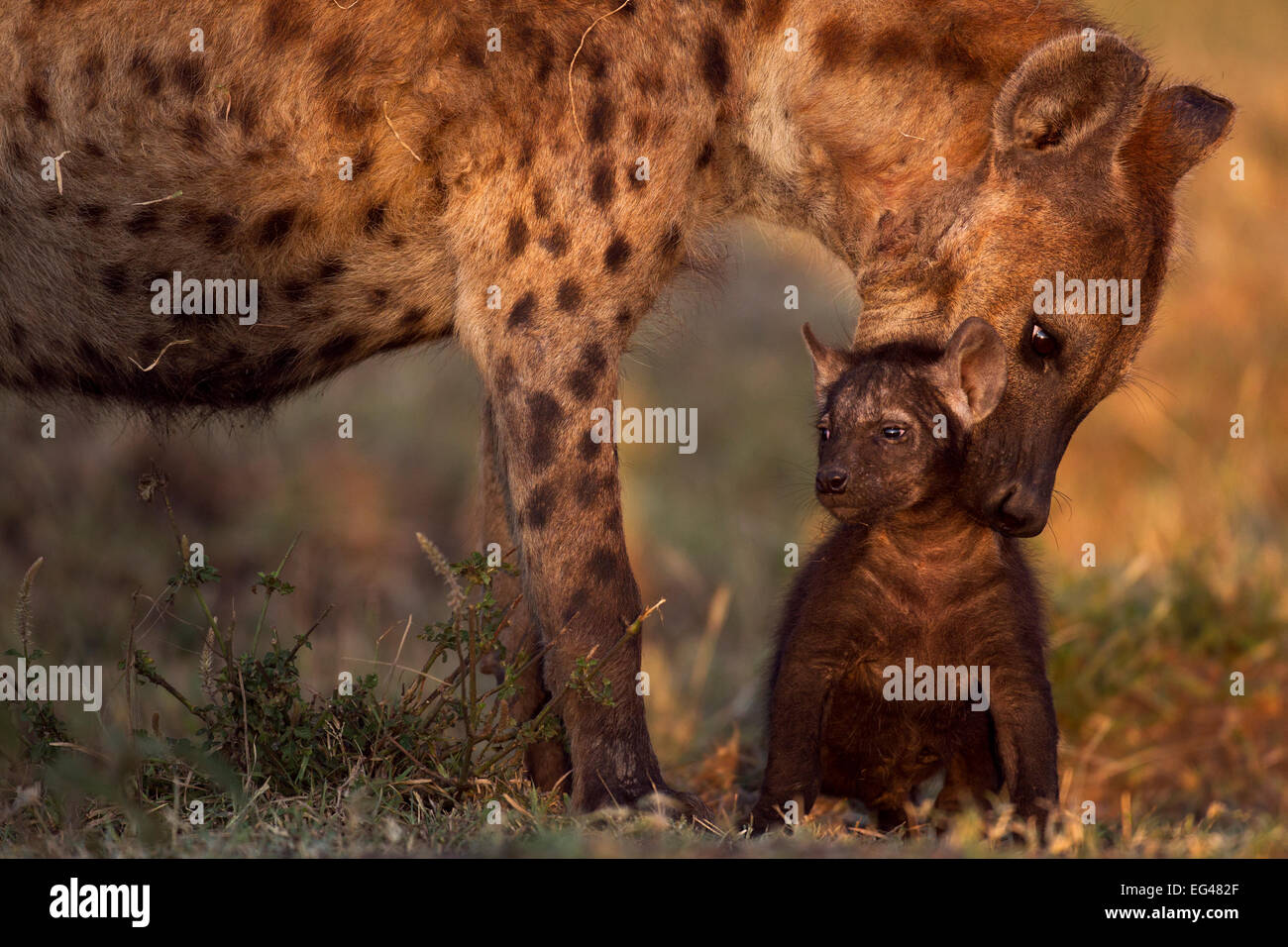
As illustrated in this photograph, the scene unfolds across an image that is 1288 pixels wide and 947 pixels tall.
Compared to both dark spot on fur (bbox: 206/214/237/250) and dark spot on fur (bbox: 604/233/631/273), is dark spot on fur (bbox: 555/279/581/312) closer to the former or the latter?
dark spot on fur (bbox: 604/233/631/273)

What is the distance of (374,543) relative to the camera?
351 inches

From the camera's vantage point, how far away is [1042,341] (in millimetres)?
3971

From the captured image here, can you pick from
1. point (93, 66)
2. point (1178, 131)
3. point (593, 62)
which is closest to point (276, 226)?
point (93, 66)

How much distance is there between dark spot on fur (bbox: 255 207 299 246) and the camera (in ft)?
13.1

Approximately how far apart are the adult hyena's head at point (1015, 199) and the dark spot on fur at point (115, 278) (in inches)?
68.2

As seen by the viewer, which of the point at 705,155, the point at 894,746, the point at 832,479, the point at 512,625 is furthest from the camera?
the point at 512,625

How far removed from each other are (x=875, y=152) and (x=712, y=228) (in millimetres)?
506

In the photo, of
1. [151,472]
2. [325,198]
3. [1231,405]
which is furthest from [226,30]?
[1231,405]

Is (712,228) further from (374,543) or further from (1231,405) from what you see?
(1231,405)

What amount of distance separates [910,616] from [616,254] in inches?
48.3

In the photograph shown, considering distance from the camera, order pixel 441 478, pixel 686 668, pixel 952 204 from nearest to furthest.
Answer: pixel 952 204
pixel 686 668
pixel 441 478

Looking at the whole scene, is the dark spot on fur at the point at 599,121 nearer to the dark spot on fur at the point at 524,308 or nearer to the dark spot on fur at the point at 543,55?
the dark spot on fur at the point at 543,55

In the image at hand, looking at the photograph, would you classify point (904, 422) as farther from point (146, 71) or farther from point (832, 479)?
point (146, 71)

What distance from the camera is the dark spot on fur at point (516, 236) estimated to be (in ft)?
12.7
